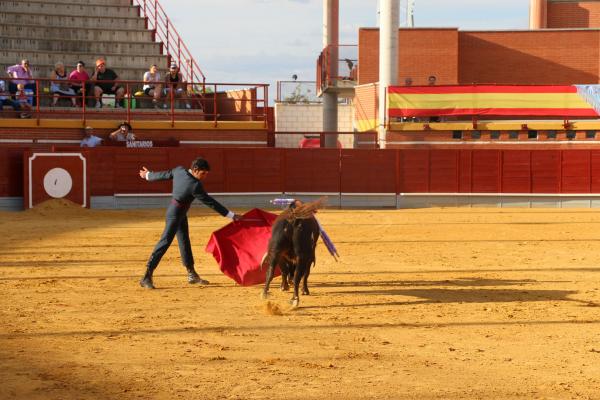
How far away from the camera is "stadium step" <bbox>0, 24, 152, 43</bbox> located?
2928 cm

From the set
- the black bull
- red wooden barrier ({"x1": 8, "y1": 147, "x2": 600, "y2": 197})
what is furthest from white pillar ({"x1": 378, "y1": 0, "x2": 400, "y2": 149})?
the black bull

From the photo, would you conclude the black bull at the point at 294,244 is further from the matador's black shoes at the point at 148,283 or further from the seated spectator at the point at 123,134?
the seated spectator at the point at 123,134

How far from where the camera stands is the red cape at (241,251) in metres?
11.2

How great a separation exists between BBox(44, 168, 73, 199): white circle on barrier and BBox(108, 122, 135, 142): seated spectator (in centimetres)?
175

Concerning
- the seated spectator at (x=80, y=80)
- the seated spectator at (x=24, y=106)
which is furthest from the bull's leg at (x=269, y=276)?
the seated spectator at (x=24, y=106)

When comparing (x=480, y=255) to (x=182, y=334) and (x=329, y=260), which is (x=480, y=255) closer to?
(x=329, y=260)

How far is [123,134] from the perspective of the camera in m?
Answer: 24.1

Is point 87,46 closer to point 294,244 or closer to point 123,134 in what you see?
point 123,134

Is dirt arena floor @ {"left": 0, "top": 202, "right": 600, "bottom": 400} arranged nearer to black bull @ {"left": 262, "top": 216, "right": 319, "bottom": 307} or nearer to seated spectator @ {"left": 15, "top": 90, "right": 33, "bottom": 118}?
black bull @ {"left": 262, "top": 216, "right": 319, "bottom": 307}

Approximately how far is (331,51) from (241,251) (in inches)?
1021

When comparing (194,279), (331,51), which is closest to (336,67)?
(331,51)

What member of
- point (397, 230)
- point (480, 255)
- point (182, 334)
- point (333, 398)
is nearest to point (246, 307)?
point (182, 334)

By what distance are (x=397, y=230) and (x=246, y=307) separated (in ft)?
31.0

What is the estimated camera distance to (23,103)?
24156 mm
